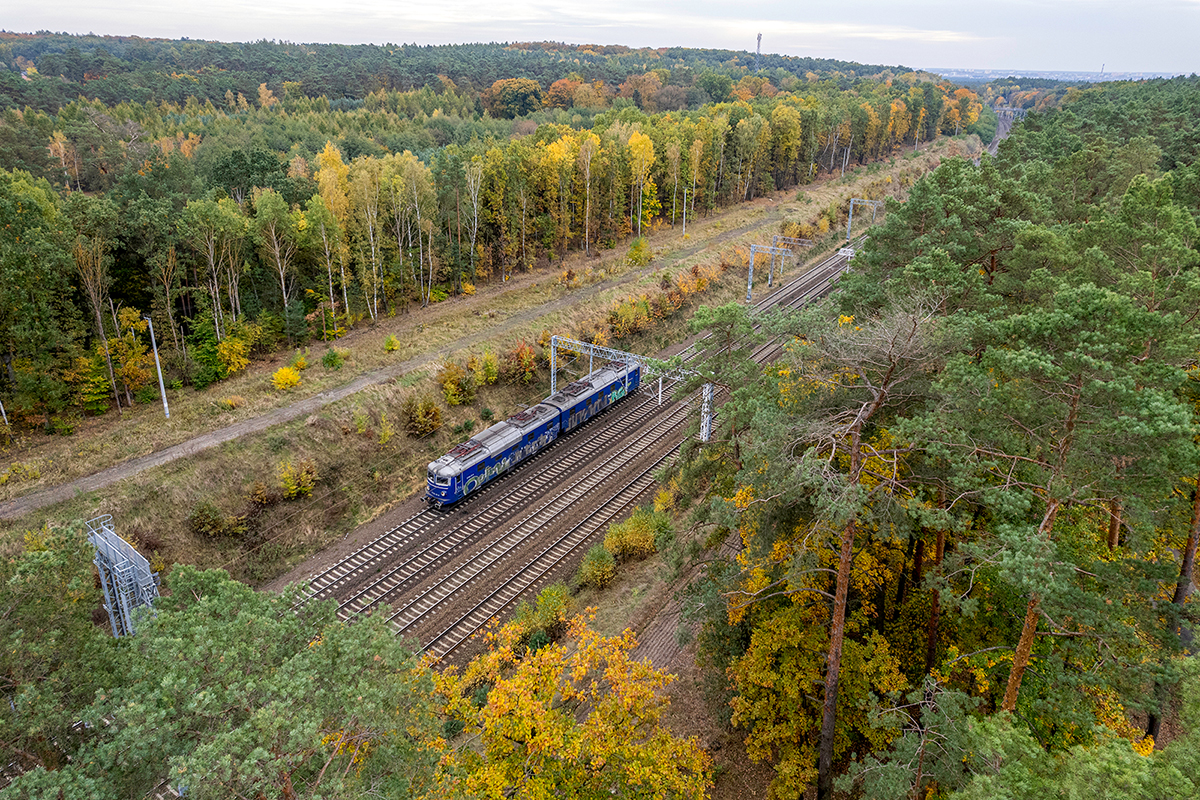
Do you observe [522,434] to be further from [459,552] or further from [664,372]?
[664,372]

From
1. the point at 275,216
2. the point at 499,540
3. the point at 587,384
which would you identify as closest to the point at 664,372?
the point at 499,540

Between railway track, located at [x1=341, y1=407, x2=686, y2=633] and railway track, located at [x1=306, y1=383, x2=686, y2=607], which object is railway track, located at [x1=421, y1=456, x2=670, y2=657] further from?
railway track, located at [x1=306, y1=383, x2=686, y2=607]

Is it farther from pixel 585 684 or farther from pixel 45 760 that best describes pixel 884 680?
pixel 45 760

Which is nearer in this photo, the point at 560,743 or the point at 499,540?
the point at 560,743

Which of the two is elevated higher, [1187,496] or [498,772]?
[1187,496]

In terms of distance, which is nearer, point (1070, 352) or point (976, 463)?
point (1070, 352)

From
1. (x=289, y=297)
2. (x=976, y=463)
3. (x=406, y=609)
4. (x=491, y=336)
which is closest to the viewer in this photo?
(x=976, y=463)

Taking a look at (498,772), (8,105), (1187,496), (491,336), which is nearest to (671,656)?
(498,772)

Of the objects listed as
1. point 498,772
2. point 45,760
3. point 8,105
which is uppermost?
point 8,105

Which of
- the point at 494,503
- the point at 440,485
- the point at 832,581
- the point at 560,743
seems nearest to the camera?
the point at 560,743
